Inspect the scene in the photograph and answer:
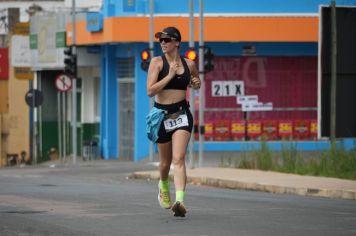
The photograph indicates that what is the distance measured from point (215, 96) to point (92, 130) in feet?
27.3

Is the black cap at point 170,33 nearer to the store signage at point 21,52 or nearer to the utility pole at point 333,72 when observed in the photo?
the utility pole at point 333,72

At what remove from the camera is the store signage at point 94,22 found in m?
41.2

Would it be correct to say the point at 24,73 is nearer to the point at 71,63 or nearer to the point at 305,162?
the point at 71,63

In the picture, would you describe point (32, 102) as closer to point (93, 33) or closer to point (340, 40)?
point (93, 33)

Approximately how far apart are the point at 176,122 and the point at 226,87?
90.4 feet

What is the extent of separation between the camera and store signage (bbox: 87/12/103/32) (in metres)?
41.2

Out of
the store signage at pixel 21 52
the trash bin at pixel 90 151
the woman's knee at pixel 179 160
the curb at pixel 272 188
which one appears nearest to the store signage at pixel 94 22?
the trash bin at pixel 90 151

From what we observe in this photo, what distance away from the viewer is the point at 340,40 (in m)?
21.5

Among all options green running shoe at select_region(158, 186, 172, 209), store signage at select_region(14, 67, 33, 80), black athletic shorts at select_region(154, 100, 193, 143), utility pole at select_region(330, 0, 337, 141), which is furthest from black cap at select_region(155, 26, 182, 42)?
store signage at select_region(14, 67, 33, 80)

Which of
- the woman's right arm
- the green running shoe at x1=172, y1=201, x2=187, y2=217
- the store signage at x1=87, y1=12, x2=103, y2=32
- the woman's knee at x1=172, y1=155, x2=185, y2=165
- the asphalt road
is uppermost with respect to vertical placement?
the store signage at x1=87, y1=12, x2=103, y2=32

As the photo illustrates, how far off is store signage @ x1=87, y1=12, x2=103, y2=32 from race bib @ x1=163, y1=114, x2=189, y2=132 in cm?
2856

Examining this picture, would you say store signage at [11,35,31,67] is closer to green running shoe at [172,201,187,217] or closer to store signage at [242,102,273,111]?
store signage at [242,102,273,111]

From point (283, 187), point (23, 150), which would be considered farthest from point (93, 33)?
point (283, 187)

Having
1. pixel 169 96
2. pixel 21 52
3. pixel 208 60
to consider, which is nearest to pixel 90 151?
pixel 21 52
